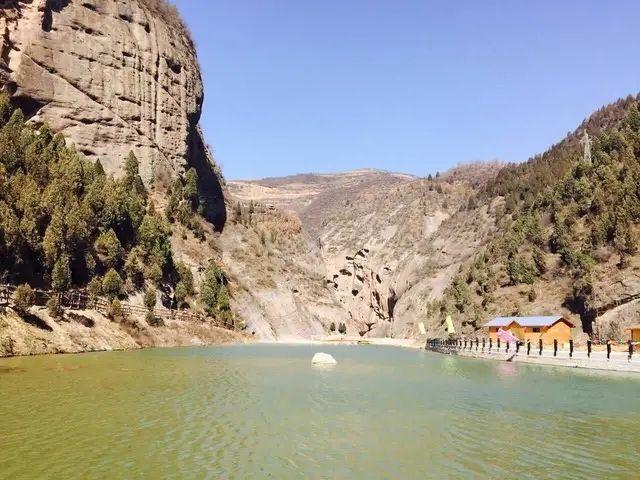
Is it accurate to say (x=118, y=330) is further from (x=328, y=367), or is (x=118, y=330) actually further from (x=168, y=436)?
(x=168, y=436)

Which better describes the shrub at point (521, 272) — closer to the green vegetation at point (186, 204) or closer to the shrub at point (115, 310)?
the green vegetation at point (186, 204)

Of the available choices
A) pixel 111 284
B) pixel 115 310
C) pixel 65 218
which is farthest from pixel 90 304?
pixel 65 218

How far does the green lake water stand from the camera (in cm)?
1293

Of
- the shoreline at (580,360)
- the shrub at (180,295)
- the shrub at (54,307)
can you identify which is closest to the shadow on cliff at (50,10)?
the shrub at (180,295)

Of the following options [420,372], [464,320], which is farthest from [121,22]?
[420,372]

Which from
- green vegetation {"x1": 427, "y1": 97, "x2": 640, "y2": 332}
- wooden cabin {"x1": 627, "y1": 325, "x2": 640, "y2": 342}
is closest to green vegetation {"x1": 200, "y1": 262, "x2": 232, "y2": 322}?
green vegetation {"x1": 427, "y1": 97, "x2": 640, "y2": 332}

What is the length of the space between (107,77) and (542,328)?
75.2 metres

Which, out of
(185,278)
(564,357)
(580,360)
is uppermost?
(185,278)

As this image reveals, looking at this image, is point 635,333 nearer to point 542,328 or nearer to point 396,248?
point 542,328

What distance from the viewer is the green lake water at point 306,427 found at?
12930 mm

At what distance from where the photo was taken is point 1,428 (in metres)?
15.9

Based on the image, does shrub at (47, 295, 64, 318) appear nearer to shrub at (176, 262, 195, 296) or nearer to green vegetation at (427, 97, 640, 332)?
shrub at (176, 262, 195, 296)

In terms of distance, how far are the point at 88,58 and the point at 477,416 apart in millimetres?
87233

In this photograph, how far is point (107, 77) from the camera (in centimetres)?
8881
